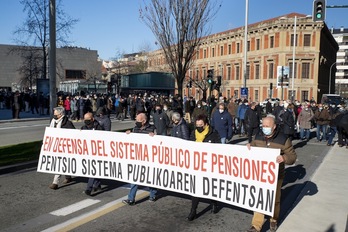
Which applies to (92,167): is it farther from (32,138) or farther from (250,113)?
(32,138)

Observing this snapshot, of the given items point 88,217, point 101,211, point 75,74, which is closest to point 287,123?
point 101,211

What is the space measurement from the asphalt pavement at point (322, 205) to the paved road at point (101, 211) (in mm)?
279

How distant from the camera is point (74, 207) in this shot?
616cm

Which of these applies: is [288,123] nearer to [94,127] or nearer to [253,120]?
[253,120]

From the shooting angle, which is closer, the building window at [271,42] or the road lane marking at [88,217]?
the road lane marking at [88,217]

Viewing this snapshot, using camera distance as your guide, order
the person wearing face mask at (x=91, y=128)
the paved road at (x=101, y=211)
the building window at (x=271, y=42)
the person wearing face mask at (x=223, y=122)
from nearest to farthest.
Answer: the paved road at (x=101, y=211) < the person wearing face mask at (x=91, y=128) < the person wearing face mask at (x=223, y=122) < the building window at (x=271, y=42)

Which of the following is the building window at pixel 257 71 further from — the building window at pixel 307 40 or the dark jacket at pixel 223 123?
the dark jacket at pixel 223 123

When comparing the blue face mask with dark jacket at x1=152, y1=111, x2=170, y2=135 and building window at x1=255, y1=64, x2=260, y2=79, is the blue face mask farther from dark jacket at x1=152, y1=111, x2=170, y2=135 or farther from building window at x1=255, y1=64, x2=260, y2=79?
building window at x1=255, y1=64, x2=260, y2=79

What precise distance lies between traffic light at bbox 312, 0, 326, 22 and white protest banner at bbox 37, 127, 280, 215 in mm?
12293

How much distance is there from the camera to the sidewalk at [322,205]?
525 centimetres

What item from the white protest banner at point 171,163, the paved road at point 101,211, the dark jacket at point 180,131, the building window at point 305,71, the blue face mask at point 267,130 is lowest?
the paved road at point 101,211

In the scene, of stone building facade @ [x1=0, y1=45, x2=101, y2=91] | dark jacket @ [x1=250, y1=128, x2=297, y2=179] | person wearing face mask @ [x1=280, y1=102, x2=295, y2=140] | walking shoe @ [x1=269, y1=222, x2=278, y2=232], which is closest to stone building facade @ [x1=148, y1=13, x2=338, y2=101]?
stone building facade @ [x1=0, y1=45, x2=101, y2=91]

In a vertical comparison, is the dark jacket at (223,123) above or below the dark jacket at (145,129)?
below

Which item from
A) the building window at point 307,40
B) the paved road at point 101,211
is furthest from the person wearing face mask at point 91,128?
the building window at point 307,40
